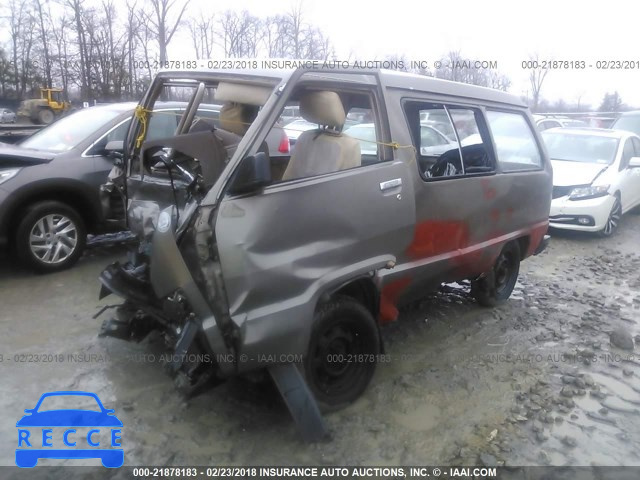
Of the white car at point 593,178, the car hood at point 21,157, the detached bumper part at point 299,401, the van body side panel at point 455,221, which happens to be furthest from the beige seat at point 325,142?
the white car at point 593,178

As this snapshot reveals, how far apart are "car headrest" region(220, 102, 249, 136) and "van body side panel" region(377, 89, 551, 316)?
1024 millimetres

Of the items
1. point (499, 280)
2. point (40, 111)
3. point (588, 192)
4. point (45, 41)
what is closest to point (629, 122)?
point (588, 192)

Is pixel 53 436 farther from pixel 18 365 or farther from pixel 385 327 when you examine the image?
pixel 385 327

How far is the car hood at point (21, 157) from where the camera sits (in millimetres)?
4992

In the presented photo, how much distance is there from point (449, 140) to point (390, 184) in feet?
4.31

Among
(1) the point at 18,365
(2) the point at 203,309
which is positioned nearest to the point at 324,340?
(2) the point at 203,309

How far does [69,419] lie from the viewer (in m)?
3.10

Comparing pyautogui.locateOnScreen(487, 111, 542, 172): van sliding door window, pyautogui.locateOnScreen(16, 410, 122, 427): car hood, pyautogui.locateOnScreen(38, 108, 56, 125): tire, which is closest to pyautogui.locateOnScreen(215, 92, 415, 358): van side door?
pyautogui.locateOnScreen(16, 410, 122, 427): car hood

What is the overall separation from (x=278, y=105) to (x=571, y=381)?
286cm

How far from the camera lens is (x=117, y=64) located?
3747 cm

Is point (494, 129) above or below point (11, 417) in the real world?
above

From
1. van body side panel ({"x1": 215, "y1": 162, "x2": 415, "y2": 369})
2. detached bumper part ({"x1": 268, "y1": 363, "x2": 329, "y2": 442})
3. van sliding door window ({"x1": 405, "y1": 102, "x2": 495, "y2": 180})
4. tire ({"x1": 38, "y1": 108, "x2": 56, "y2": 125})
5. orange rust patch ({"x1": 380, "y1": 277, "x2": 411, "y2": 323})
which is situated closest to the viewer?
van body side panel ({"x1": 215, "y1": 162, "x2": 415, "y2": 369})

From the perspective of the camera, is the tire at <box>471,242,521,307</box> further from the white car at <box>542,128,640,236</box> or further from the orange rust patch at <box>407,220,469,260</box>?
the white car at <box>542,128,640,236</box>

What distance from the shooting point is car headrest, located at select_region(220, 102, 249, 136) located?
11.9ft
